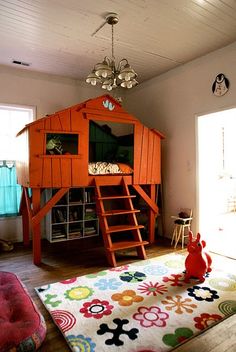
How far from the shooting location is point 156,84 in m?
4.44

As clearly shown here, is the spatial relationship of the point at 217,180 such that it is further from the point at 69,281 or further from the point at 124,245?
the point at 69,281

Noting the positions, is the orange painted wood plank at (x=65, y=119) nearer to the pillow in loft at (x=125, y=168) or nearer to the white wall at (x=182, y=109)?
the pillow in loft at (x=125, y=168)

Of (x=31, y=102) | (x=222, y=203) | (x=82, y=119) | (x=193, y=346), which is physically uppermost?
(x=31, y=102)

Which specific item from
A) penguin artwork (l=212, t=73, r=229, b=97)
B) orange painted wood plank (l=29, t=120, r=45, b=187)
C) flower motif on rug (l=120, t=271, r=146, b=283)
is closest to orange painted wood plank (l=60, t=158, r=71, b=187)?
orange painted wood plank (l=29, t=120, r=45, b=187)

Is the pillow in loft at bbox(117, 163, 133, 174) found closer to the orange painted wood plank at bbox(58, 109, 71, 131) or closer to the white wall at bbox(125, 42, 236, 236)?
the white wall at bbox(125, 42, 236, 236)

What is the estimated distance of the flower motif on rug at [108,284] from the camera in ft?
8.01

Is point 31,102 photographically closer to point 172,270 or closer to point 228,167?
point 172,270

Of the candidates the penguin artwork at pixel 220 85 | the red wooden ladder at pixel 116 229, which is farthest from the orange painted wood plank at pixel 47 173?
the penguin artwork at pixel 220 85

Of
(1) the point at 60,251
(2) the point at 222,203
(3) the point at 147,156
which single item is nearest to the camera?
(1) the point at 60,251

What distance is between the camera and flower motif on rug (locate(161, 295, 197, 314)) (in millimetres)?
2051

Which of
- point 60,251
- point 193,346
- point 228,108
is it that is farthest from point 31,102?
point 193,346

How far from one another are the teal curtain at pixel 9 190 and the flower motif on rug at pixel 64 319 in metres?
2.31

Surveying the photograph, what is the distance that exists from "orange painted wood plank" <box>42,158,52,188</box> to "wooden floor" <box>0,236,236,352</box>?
→ 1.04 meters

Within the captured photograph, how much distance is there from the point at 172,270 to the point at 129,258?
0.64 m
